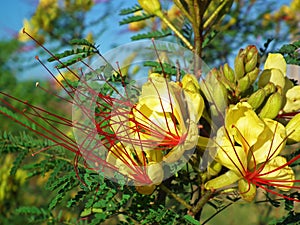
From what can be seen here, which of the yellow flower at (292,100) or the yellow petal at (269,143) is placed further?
the yellow flower at (292,100)

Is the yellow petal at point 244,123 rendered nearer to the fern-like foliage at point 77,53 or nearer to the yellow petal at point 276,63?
the yellow petal at point 276,63

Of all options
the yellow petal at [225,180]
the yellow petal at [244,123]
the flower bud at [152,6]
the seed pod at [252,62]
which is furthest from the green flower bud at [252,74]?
the flower bud at [152,6]

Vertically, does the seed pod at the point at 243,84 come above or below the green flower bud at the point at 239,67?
below

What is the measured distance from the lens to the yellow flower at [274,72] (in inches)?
44.7

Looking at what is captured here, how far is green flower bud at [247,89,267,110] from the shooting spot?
1.05 m

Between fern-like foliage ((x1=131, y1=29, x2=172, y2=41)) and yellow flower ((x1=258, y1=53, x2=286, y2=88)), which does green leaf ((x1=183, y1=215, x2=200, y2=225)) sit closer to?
yellow flower ((x1=258, y1=53, x2=286, y2=88))

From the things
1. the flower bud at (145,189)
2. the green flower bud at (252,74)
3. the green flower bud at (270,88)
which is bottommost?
the flower bud at (145,189)

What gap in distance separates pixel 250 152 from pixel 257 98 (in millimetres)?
122

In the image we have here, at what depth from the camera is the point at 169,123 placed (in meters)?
1.05

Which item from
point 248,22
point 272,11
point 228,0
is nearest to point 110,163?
point 228,0

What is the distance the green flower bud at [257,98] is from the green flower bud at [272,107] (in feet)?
0.05

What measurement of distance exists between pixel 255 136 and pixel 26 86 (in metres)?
4.48

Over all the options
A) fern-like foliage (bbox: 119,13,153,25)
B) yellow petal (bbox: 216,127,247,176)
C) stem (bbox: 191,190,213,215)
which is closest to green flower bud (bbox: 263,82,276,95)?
yellow petal (bbox: 216,127,247,176)

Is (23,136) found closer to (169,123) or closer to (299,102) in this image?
(169,123)
